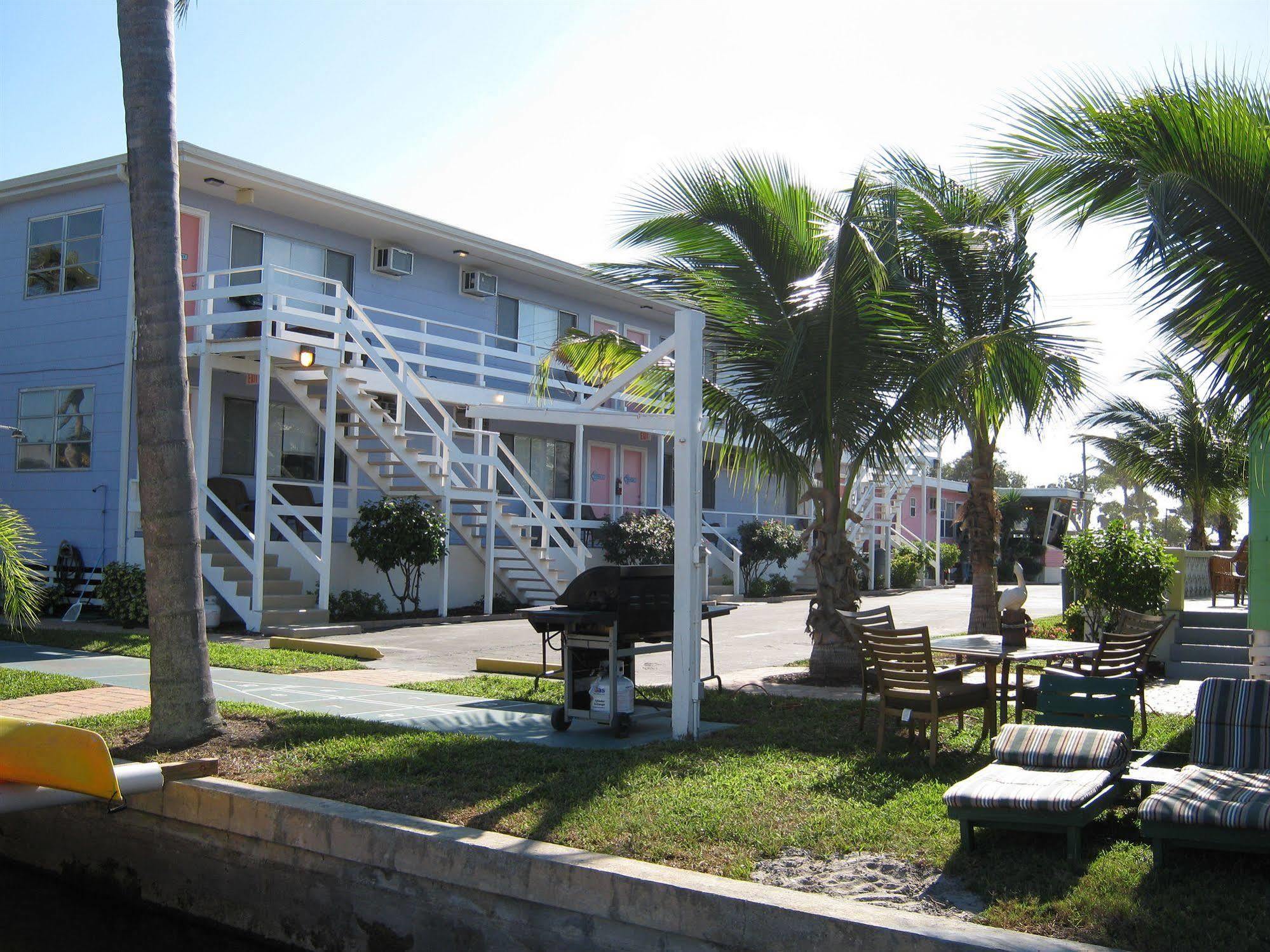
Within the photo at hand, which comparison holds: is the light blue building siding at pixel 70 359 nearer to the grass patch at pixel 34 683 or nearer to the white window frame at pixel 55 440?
the white window frame at pixel 55 440

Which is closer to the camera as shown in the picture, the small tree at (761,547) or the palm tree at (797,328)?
the palm tree at (797,328)

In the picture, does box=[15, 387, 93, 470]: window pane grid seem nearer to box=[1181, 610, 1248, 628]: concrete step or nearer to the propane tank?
the propane tank

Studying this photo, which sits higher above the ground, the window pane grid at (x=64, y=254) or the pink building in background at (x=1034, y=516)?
the window pane grid at (x=64, y=254)

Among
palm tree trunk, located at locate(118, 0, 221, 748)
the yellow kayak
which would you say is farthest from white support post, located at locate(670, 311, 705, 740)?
the yellow kayak

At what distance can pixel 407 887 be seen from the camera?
18.2ft

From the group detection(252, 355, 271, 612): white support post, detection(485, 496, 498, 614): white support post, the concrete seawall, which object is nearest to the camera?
the concrete seawall

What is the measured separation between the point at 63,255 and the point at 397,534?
7.48 metres

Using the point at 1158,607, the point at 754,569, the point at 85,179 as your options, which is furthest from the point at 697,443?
the point at 754,569

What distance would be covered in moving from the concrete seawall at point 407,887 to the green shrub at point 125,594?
921 centimetres

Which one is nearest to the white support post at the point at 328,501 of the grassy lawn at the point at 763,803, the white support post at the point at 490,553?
the white support post at the point at 490,553

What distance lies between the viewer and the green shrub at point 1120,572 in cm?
1304

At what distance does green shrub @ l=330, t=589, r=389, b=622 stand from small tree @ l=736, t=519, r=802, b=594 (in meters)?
10.5

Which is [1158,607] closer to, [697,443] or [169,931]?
[697,443]

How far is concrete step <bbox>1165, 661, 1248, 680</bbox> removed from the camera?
41.9ft
